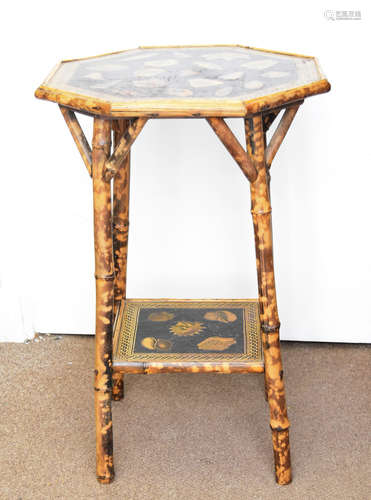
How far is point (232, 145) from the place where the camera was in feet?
5.59

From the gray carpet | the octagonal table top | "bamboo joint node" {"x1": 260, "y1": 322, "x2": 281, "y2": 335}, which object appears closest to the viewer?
the octagonal table top

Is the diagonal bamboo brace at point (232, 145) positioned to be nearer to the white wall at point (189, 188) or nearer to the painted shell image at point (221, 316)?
the painted shell image at point (221, 316)

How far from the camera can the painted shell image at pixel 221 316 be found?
2.20 meters

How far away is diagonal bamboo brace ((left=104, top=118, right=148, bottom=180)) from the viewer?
169 cm

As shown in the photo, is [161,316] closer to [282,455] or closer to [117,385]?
[117,385]

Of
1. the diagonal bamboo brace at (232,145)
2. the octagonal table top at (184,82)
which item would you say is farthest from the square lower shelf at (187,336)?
the octagonal table top at (184,82)

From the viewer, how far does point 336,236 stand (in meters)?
2.55

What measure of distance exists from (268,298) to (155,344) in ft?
1.24

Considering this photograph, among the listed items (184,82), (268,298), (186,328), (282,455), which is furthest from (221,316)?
(184,82)

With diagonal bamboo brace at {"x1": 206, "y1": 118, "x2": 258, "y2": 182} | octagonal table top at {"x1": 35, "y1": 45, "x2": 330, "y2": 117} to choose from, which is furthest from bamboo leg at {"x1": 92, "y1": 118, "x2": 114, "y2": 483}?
diagonal bamboo brace at {"x1": 206, "y1": 118, "x2": 258, "y2": 182}

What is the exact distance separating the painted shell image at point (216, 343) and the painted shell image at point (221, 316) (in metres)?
0.11

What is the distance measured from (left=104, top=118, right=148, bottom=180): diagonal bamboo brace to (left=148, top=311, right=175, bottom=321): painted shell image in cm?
59

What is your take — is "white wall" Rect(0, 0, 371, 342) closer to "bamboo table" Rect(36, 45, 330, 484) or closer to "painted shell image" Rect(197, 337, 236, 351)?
"bamboo table" Rect(36, 45, 330, 484)

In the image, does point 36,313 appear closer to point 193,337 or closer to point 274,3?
point 193,337
